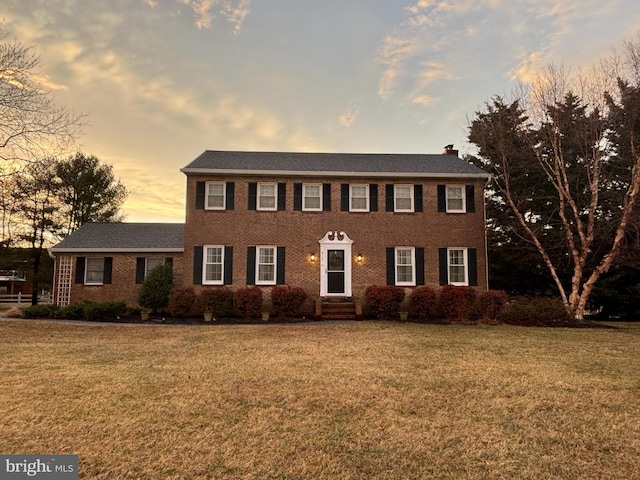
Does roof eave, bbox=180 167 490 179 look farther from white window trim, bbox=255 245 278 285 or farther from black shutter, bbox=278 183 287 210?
white window trim, bbox=255 245 278 285

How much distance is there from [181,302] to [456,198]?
39.5 ft

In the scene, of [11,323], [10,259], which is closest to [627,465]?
[11,323]

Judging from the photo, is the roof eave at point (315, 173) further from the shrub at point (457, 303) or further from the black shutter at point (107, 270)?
the black shutter at point (107, 270)

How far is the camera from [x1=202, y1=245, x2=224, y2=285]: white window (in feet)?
52.7

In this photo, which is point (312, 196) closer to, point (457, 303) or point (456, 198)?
point (456, 198)

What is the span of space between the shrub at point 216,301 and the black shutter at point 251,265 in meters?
1.18

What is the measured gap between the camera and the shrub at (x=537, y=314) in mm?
14047

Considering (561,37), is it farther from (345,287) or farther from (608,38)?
(345,287)

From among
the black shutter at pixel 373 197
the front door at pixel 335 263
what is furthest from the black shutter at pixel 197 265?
the black shutter at pixel 373 197

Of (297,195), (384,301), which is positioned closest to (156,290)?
(297,195)

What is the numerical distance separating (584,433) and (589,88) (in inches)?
636

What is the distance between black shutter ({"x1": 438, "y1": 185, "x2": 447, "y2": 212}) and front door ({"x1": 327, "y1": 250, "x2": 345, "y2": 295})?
183 inches

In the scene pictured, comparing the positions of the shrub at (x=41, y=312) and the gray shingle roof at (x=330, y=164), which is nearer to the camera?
the shrub at (x=41, y=312)

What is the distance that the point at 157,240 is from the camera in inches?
742
